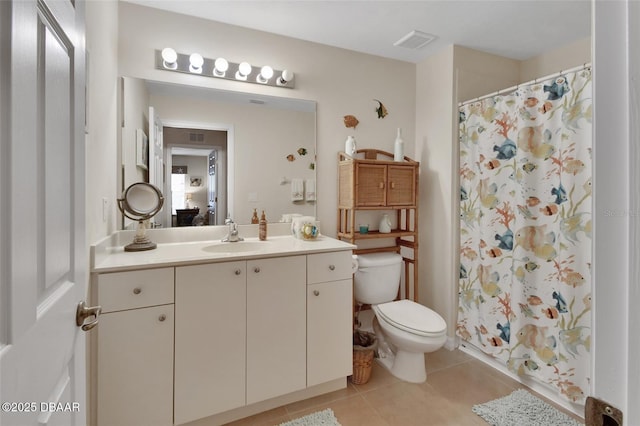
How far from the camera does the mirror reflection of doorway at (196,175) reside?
82.4 inches

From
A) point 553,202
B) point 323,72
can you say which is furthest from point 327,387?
point 323,72

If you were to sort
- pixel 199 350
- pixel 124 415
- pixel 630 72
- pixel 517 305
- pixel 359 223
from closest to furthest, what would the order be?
pixel 630 72 → pixel 124 415 → pixel 199 350 → pixel 517 305 → pixel 359 223

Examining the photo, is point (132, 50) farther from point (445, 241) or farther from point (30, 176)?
point (445, 241)

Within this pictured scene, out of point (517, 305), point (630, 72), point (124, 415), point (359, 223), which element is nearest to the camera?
point (630, 72)

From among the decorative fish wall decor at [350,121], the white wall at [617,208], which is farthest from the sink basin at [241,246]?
the white wall at [617,208]

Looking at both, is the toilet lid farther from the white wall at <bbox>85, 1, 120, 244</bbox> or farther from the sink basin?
the white wall at <bbox>85, 1, 120, 244</bbox>

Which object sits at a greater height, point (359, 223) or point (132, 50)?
point (132, 50)

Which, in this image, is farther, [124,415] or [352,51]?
[352,51]

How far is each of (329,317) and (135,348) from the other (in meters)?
1.02

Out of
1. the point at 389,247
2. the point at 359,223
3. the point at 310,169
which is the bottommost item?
the point at 389,247

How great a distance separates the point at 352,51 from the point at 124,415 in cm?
277

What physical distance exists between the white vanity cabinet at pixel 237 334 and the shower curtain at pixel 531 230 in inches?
54.7

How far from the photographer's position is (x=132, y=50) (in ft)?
6.39

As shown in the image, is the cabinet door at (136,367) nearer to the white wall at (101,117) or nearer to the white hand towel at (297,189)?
the white wall at (101,117)
